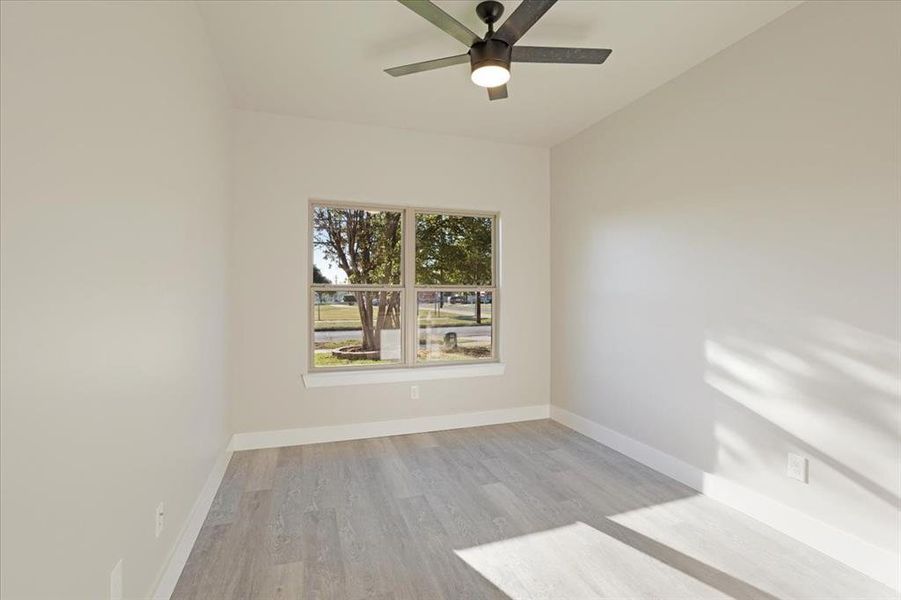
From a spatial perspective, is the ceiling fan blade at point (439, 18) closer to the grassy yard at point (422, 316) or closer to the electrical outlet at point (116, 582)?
the electrical outlet at point (116, 582)

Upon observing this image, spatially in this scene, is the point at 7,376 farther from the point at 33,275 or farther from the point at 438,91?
the point at 438,91

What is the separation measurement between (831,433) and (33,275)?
3.18 metres

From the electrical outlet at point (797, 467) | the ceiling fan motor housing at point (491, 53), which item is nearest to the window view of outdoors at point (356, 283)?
the ceiling fan motor housing at point (491, 53)

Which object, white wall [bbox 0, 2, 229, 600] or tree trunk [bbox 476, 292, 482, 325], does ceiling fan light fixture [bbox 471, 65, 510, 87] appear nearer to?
white wall [bbox 0, 2, 229, 600]

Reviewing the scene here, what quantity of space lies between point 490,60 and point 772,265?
6.41ft

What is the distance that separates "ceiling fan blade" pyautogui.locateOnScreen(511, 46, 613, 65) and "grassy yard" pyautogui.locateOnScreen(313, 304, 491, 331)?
2.47 m

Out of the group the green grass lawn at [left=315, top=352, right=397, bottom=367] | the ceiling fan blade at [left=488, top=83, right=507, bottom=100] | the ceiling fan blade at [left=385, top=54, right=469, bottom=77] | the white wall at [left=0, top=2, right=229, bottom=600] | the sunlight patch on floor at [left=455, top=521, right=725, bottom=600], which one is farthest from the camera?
the green grass lawn at [left=315, top=352, right=397, bottom=367]

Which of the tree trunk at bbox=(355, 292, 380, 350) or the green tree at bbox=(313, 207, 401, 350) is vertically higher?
the green tree at bbox=(313, 207, 401, 350)

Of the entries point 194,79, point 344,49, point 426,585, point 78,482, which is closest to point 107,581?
point 78,482

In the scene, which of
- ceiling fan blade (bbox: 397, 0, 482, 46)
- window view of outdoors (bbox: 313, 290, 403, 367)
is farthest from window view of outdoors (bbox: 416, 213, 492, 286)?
ceiling fan blade (bbox: 397, 0, 482, 46)

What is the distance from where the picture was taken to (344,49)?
2.74 meters

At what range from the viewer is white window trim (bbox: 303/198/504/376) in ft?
12.7

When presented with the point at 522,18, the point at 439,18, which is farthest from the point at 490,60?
the point at 439,18

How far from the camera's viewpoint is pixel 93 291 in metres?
1.25
